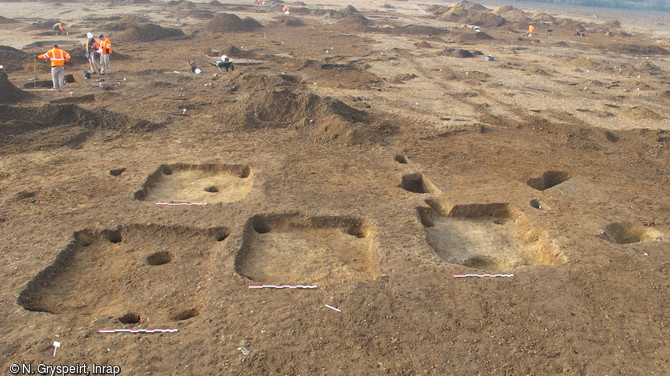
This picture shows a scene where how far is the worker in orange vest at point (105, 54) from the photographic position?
52.3 feet

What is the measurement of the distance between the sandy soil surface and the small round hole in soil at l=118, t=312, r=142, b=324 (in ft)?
0.06

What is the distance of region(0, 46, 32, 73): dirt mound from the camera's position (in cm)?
1723

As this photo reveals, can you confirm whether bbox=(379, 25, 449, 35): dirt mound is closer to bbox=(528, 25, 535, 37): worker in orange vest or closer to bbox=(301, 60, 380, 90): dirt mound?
bbox=(528, 25, 535, 37): worker in orange vest

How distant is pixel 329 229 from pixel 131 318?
10.8 ft

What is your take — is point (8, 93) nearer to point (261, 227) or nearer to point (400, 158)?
point (261, 227)

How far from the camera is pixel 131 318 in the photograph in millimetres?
5352

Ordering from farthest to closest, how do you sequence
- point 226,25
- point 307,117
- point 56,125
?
1. point 226,25
2. point 307,117
3. point 56,125

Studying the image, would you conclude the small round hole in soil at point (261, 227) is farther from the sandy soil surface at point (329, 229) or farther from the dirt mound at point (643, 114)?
the dirt mound at point (643, 114)

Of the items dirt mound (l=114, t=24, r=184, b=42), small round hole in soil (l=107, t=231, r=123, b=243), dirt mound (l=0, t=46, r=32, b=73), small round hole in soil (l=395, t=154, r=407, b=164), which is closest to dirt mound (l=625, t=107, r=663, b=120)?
small round hole in soil (l=395, t=154, r=407, b=164)

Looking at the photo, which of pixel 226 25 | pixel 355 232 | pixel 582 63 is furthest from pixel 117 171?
pixel 226 25

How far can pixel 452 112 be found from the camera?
14.3 metres

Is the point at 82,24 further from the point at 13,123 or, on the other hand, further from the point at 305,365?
the point at 305,365

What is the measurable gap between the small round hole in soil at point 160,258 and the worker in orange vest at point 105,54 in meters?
12.5

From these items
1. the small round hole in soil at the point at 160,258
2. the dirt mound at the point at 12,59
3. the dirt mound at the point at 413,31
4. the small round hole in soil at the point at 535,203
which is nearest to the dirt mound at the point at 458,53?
the dirt mound at the point at 413,31
